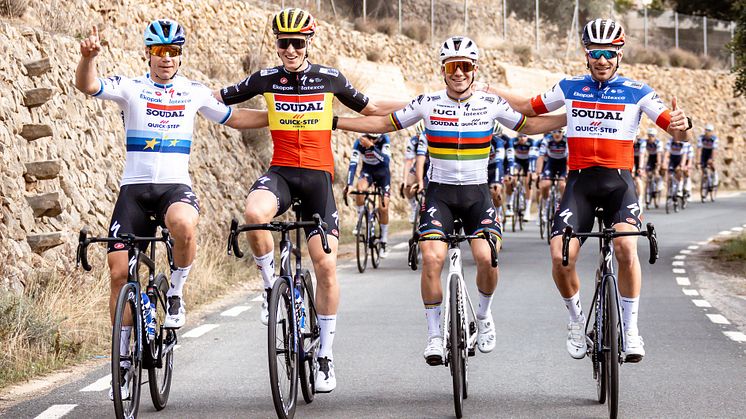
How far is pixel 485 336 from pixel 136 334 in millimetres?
2561

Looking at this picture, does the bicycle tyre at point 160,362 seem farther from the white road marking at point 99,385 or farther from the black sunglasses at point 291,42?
the black sunglasses at point 291,42

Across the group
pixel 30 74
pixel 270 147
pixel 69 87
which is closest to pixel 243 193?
pixel 270 147

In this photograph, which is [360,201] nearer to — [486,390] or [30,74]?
[30,74]

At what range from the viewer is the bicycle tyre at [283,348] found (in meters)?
7.30

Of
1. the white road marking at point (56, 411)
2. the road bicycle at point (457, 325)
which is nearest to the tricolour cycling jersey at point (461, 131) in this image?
the road bicycle at point (457, 325)

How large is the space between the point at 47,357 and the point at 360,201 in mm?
9253

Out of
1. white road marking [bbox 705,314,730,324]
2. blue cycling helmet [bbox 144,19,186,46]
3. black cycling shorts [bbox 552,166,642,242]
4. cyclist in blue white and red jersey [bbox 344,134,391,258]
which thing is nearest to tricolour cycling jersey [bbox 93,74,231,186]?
blue cycling helmet [bbox 144,19,186,46]

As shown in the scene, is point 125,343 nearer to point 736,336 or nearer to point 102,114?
point 736,336

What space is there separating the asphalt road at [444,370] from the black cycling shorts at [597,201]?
1.22 m

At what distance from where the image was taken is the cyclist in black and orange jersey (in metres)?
8.42

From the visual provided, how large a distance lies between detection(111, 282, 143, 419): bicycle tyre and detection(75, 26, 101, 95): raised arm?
58.1 inches

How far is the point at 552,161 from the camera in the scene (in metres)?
23.2

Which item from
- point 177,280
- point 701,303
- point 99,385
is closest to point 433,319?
point 177,280

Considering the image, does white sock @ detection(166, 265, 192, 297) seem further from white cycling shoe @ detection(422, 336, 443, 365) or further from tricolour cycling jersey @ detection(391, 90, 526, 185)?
tricolour cycling jersey @ detection(391, 90, 526, 185)
